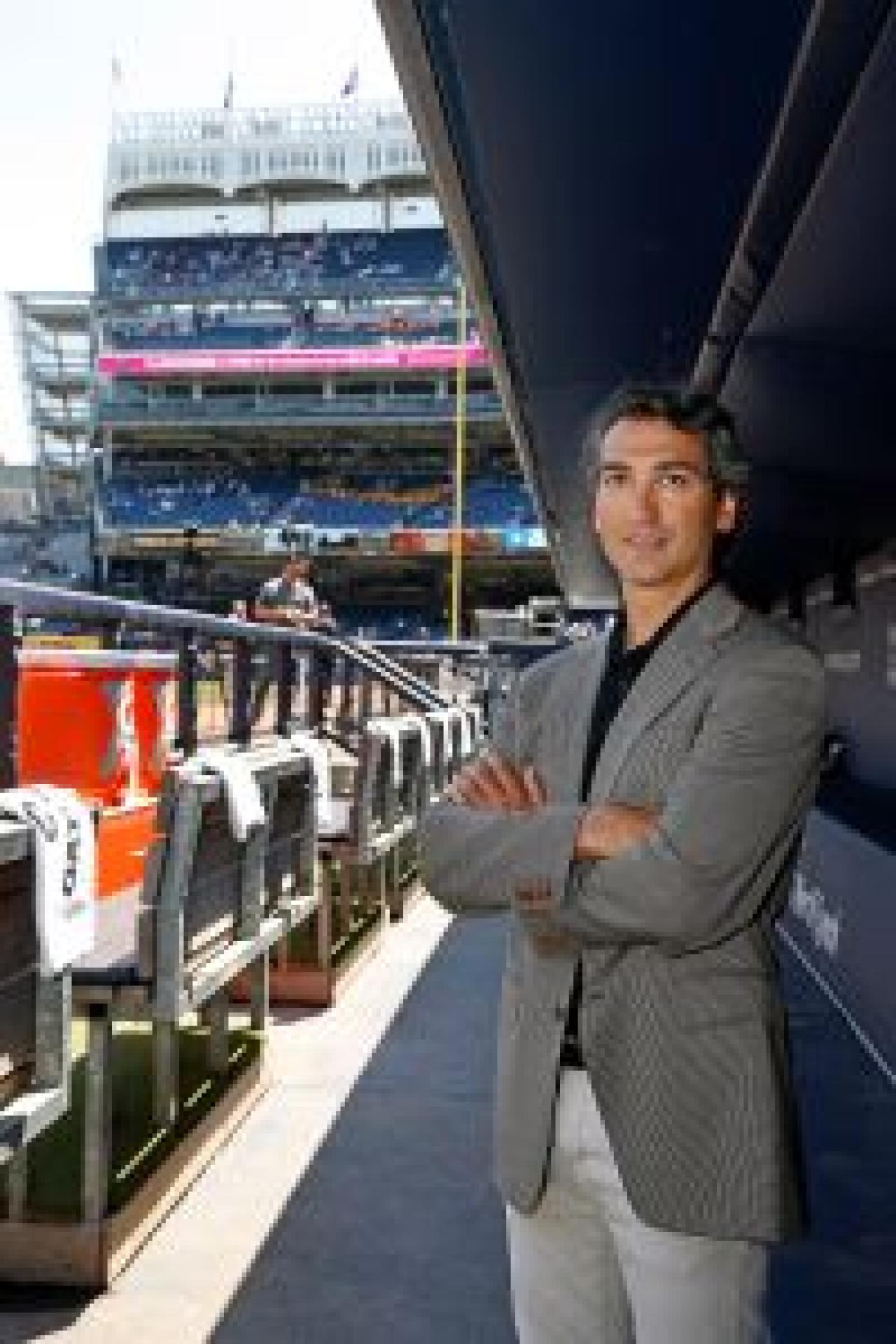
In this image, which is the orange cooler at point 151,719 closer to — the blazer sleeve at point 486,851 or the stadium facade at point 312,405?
the blazer sleeve at point 486,851

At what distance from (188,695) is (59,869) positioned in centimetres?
352

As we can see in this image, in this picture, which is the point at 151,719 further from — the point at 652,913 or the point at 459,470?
the point at 459,470

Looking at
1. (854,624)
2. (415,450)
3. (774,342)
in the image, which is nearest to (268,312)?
(415,450)

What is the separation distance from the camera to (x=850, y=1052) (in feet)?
14.9

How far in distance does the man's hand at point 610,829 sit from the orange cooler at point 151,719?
16.5 ft

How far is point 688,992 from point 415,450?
49.6 meters

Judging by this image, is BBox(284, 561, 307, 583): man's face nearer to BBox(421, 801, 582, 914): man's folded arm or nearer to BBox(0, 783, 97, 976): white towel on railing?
BBox(0, 783, 97, 976): white towel on railing

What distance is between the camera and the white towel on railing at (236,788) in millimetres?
3510

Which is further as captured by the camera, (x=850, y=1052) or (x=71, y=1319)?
(x=850, y=1052)

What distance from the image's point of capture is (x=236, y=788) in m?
3.57

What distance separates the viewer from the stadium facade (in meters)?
47.5

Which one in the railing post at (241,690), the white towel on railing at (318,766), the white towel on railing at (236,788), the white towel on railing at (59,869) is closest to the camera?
the white towel on railing at (59,869)

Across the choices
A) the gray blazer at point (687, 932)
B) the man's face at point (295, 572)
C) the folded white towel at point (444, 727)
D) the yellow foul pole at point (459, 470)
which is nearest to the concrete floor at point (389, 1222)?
the gray blazer at point (687, 932)

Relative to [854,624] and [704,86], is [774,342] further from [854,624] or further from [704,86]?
[854,624]
